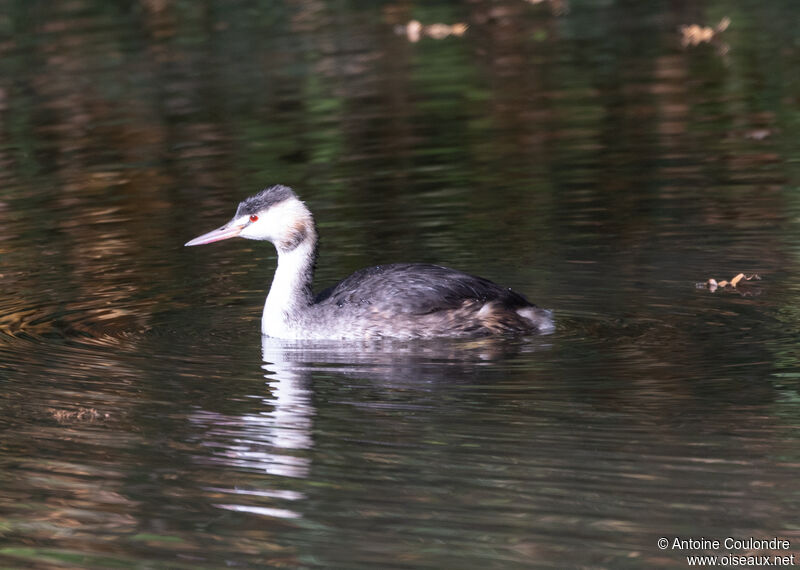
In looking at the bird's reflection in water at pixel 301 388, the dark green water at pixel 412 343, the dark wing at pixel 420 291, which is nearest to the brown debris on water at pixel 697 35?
the dark green water at pixel 412 343

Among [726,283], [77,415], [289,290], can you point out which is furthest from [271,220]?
[726,283]

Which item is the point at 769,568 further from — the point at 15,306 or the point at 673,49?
the point at 673,49

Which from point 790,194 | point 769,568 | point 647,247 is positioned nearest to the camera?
point 769,568

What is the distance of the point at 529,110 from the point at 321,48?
6.74 m

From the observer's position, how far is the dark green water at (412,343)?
702cm

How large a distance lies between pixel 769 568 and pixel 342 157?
1156cm

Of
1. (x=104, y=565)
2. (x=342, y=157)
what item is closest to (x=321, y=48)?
(x=342, y=157)

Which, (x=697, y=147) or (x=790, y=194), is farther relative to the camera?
(x=697, y=147)

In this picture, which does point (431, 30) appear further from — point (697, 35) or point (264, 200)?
point (264, 200)

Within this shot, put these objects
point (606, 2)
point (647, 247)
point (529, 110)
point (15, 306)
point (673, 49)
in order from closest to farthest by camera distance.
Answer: point (15, 306) < point (647, 247) < point (529, 110) < point (673, 49) < point (606, 2)

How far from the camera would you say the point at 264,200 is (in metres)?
11.2

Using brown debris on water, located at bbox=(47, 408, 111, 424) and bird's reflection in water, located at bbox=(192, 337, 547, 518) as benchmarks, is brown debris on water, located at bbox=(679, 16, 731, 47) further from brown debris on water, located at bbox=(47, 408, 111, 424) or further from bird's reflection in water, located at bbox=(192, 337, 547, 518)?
brown debris on water, located at bbox=(47, 408, 111, 424)

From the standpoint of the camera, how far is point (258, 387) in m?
9.46

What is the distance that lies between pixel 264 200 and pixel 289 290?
72 centimetres
